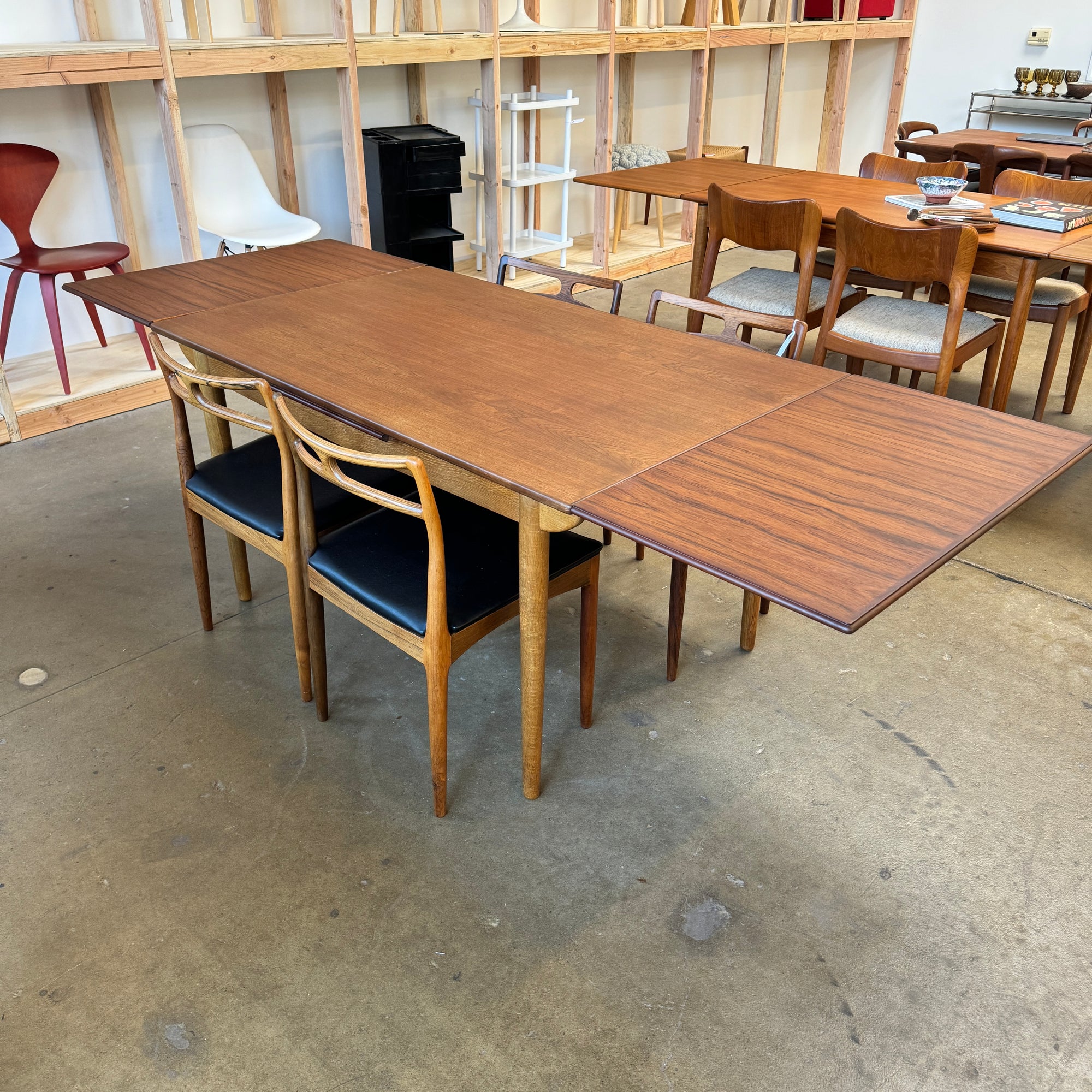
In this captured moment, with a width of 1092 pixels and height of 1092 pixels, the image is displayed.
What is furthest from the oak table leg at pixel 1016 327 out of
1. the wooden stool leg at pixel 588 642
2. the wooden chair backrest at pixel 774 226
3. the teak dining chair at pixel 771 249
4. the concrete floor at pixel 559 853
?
the wooden stool leg at pixel 588 642

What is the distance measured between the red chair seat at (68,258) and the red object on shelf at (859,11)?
5179 mm

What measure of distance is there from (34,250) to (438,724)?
2984 mm

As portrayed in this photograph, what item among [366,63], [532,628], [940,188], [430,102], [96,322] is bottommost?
[96,322]

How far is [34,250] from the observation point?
12.4 feet

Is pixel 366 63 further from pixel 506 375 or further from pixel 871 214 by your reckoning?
pixel 506 375

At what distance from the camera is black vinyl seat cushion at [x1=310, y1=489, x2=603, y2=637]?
185 centimetres

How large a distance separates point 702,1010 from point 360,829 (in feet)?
2.42

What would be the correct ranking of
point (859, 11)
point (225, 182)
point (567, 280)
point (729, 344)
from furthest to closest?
Answer: point (859, 11), point (225, 182), point (567, 280), point (729, 344)

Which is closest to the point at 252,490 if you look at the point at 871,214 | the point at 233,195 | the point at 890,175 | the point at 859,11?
the point at 871,214

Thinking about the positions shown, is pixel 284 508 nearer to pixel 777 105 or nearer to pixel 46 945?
pixel 46 945

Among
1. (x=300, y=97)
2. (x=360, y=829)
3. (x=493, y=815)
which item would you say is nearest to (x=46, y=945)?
(x=360, y=829)

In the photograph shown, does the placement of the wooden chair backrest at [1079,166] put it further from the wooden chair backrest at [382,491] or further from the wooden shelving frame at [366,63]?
the wooden chair backrest at [382,491]

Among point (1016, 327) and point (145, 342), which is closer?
point (1016, 327)

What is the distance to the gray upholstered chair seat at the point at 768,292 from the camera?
3.54 m
